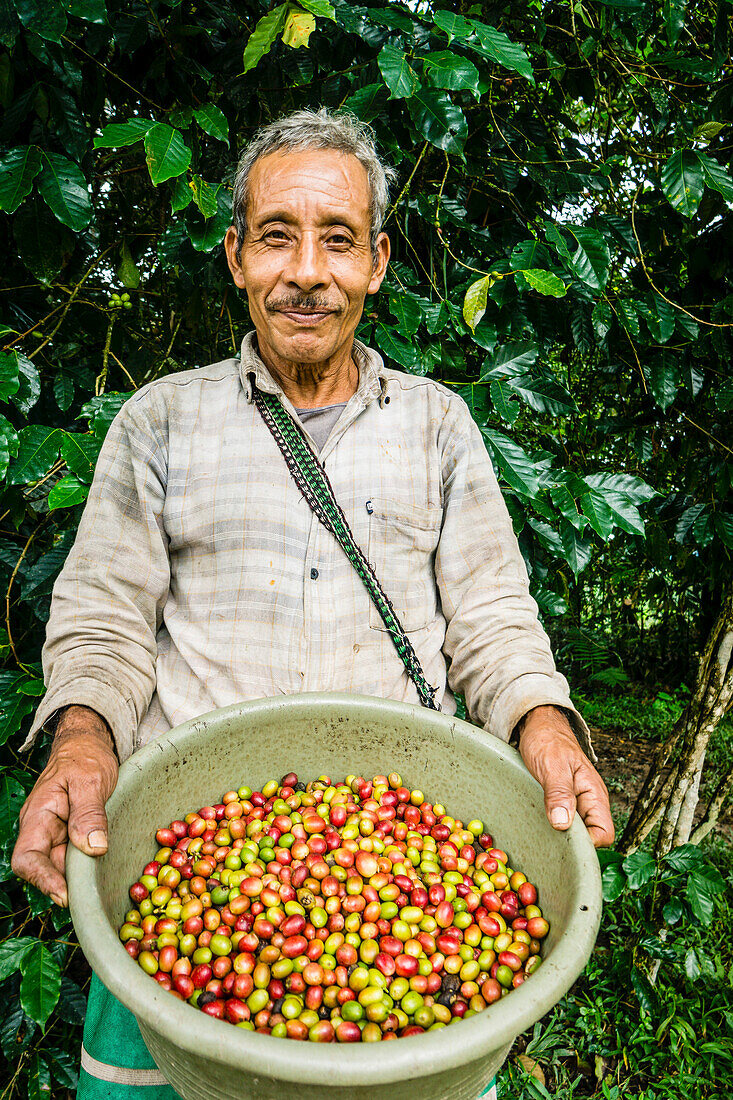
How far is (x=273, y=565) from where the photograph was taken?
5.56 feet

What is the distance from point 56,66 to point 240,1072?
6.38ft

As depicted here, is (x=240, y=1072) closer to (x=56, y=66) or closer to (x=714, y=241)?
(x=56, y=66)

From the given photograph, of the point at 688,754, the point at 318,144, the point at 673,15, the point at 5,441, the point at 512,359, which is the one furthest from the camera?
the point at 688,754

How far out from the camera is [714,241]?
240 cm

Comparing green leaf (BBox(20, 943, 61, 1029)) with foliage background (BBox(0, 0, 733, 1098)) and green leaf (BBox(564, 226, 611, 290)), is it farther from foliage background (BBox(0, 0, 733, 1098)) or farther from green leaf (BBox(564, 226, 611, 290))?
green leaf (BBox(564, 226, 611, 290))

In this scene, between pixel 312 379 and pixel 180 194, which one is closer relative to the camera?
pixel 180 194

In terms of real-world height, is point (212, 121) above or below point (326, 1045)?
above

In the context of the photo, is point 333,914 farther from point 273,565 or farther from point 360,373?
point 360,373

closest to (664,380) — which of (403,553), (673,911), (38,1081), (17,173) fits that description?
(403,553)

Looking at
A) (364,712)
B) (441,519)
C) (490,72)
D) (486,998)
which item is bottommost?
(486,998)

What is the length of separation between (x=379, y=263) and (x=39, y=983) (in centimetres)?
194

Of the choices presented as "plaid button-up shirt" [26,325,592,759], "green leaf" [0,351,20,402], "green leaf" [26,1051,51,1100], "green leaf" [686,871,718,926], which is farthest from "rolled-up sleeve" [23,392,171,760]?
"green leaf" [686,871,718,926]

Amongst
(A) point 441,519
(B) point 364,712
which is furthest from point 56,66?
(B) point 364,712

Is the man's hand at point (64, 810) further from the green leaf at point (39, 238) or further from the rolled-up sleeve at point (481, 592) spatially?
the green leaf at point (39, 238)
